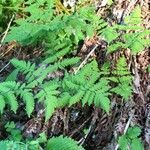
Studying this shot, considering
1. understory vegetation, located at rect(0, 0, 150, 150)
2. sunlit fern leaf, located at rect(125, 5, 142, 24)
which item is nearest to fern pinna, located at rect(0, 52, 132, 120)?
understory vegetation, located at rect(0, 0, 150, 150)

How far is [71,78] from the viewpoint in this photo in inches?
120

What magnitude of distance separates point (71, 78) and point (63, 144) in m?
0.57

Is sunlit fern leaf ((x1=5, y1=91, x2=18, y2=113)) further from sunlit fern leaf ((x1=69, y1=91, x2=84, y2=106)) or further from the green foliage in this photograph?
the green foliage

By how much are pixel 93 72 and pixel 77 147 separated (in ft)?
2.24

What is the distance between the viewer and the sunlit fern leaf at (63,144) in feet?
9.10

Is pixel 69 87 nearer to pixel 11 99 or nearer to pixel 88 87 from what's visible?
pixel 88 87

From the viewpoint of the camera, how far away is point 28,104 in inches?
111

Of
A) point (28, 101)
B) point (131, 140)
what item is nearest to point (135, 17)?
point (131, 140)

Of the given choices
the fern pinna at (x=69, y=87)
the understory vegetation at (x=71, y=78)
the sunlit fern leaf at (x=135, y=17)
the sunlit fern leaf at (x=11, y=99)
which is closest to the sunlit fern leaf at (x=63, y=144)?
the understory vegetation at (x=71, y=78)

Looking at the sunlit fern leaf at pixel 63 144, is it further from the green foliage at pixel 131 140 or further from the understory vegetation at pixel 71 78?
the green foliage at pixel 131 140

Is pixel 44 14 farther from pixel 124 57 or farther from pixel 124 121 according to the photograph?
pixel 124 121

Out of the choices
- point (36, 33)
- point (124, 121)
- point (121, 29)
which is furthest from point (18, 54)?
point (124, 121)

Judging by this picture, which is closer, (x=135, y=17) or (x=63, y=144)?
(x=63, y=144)

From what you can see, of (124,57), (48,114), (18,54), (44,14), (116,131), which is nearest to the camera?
(48,114)
